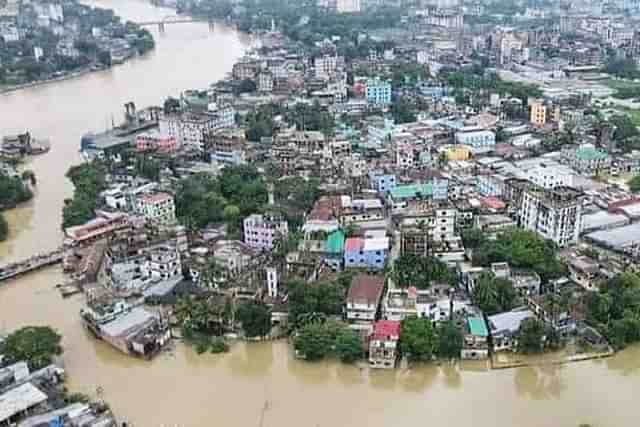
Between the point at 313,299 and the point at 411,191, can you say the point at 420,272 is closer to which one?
the point at 313,299

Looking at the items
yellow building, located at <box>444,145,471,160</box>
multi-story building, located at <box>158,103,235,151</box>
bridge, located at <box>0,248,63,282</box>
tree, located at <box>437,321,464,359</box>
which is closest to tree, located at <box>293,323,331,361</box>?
tree, located at <box>437,321,464,359</box>

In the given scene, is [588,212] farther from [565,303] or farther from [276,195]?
[276,195]

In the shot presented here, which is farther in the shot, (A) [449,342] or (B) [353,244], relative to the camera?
(B) [353,244]

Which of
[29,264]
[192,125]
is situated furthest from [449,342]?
[192,125]

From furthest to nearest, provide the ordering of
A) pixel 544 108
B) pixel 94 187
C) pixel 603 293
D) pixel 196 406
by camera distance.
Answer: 1. pixel 544 108
2. pixel 94 187
3. pixel 603 293
4. pixel 196 406

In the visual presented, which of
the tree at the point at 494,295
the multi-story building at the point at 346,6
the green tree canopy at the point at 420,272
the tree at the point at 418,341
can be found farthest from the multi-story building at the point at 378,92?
the multi-story building at the point at 346,6

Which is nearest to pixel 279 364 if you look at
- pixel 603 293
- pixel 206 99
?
pixel 603 293

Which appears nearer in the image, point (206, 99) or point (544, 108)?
point (544, 108)
